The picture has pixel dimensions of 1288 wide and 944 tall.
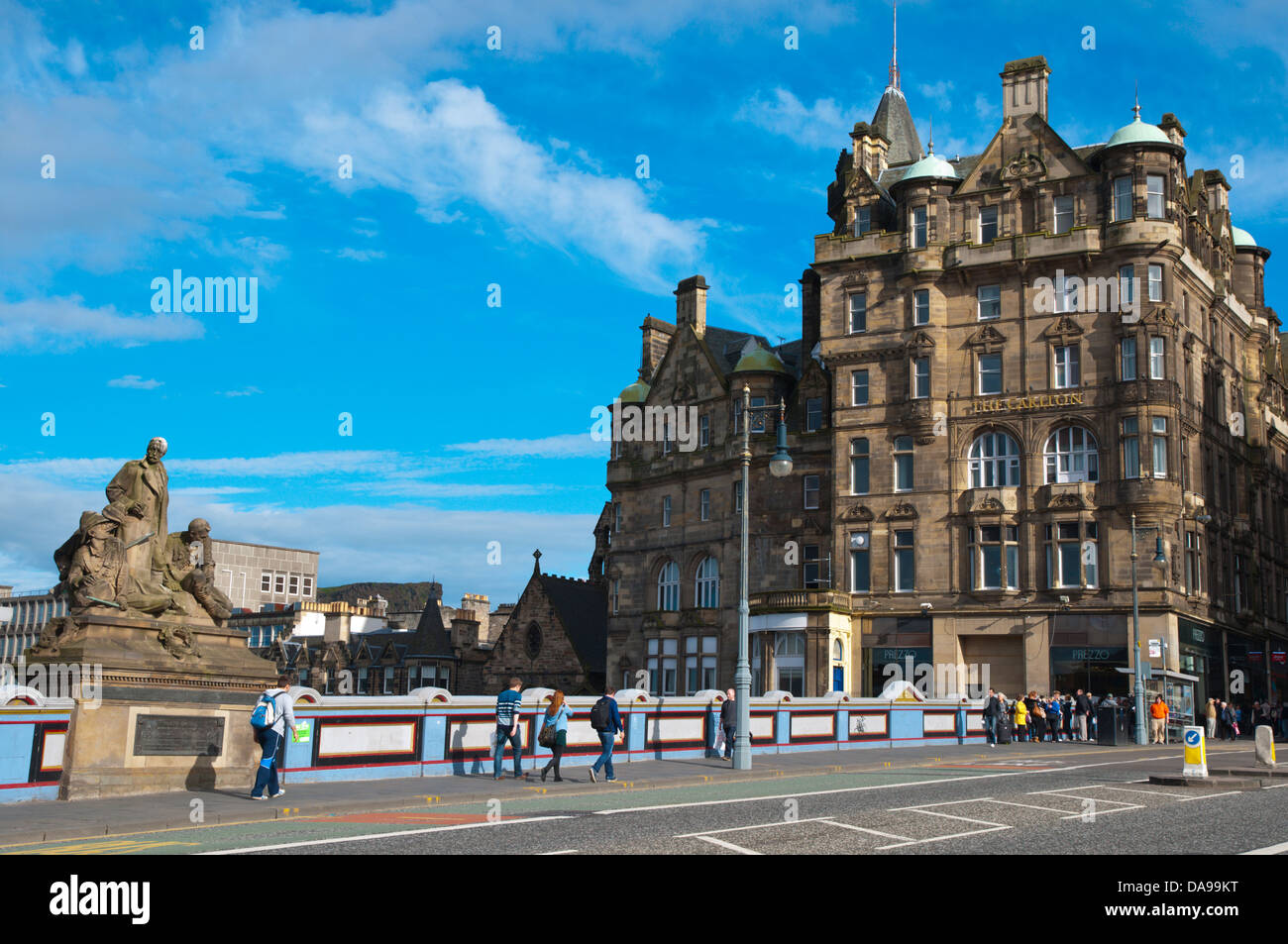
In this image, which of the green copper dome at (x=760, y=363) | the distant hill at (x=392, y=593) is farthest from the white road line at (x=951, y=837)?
the distant hill at (x=392, y=593)

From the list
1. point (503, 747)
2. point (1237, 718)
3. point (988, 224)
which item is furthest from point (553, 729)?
point (988, 224)

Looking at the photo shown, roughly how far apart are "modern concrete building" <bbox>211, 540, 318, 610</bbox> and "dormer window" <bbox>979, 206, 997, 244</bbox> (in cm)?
7784

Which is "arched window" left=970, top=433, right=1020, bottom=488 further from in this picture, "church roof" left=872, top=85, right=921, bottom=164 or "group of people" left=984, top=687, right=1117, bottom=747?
"church roof" left=872, top=85, right=921, bottom=164

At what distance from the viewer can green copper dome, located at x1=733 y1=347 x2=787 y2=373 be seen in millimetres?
60750

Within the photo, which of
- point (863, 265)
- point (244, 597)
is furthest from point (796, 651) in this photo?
point (244, 597)

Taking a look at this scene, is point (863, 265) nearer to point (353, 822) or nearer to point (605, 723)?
point (605, 723)

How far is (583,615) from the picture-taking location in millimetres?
76250

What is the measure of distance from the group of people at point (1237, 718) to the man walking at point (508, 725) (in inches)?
1265

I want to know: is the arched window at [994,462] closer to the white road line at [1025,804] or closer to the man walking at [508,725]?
the man walking at [508,725]

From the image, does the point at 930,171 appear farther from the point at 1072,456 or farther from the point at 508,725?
the point at 508,725

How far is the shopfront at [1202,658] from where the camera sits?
49.7 metres

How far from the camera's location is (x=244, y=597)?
117 metres

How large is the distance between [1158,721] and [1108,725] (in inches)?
169

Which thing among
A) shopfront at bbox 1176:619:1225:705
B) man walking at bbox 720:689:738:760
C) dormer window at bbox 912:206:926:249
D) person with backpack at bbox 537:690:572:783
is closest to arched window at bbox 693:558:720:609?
dormer window at bbox 912:206:926:249
